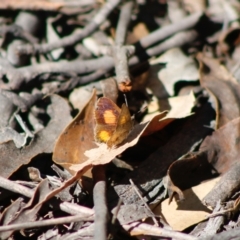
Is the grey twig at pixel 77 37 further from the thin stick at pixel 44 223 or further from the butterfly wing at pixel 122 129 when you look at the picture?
the thin stick at pixel 44 223

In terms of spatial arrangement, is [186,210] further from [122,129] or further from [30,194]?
[30,194]

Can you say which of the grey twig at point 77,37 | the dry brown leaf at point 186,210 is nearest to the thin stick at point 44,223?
the dry brown leaf at point 186,210

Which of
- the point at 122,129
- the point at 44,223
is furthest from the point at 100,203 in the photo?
the point at 122,129

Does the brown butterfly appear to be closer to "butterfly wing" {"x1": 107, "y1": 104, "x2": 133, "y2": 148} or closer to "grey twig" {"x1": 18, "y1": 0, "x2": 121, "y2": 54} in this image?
"butterfly wing" {"x1": 107, "y1": 104, "x2": 133, "y2": 148}

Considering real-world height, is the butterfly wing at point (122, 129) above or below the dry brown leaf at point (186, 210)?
above

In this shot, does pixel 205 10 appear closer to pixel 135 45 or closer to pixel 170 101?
pixel 135 45

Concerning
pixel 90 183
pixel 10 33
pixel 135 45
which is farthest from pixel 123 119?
pixel 10 33

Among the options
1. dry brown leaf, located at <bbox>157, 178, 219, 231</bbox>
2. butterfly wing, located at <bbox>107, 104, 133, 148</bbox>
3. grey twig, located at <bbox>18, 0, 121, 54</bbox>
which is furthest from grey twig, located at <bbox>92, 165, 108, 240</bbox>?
grey twig, located at <bbox>18, 0, 121, 54</bbox>

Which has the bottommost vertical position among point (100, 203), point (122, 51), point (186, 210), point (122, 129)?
point (186, 210)
